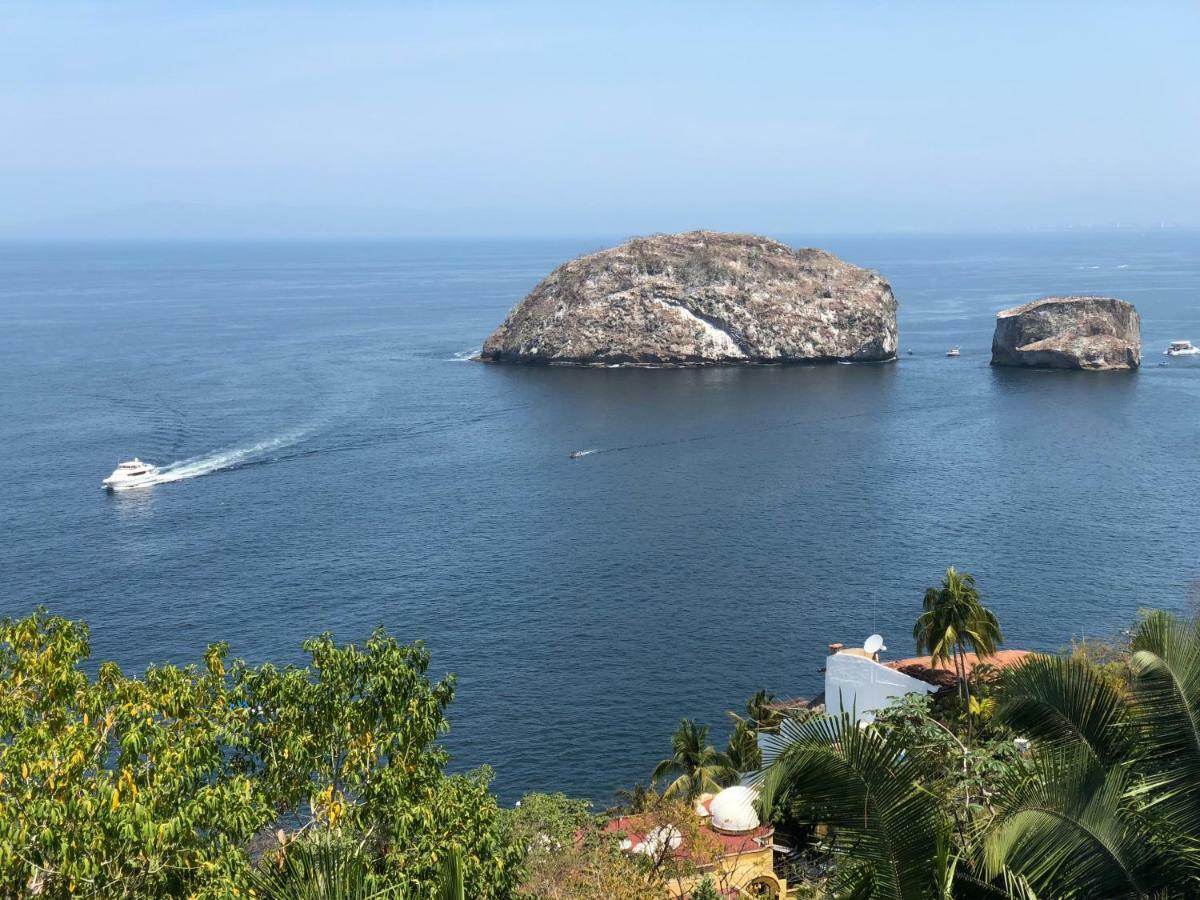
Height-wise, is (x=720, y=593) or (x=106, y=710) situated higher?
(x=106, y=710)

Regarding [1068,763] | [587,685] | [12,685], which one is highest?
[1068,763]

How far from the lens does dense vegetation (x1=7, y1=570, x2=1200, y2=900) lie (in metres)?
10.7

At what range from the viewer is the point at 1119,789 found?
35.9 feet

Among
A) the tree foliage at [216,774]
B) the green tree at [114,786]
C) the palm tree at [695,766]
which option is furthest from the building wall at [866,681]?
the green tree at [114,786]

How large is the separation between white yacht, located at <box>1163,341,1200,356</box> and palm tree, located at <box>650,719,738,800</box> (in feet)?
435

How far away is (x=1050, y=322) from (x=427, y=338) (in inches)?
3379

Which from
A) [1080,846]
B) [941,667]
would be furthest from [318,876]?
[941,667]

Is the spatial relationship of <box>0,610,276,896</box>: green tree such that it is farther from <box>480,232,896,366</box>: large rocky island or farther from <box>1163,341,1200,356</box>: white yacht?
<box>1163,341,1200,356</box>: white yacht

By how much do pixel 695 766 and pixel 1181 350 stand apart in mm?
134949

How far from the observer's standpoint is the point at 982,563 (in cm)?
6994

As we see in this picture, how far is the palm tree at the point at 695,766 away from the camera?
40.0m

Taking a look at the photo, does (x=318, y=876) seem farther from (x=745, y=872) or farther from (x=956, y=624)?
(x=956, y=624)

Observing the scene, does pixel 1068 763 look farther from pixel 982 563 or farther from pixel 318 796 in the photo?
pixel 982 563

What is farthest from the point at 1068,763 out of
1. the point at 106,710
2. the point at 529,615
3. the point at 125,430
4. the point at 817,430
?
the point at 125,430
